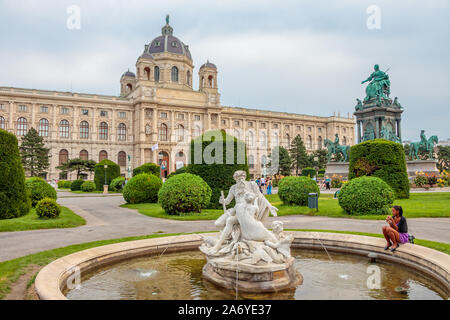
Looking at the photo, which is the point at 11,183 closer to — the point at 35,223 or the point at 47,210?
the point at 47,210

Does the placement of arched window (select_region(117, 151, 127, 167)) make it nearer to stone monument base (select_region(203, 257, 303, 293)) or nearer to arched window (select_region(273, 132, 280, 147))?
arched window (select_region(273, 132, 280, 147))

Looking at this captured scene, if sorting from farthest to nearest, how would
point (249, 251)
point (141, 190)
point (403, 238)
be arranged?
point (141, 190) → point (403, 238) → point (249, 251)

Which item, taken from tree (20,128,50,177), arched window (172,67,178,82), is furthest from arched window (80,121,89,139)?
arched window (172,67,178,82)

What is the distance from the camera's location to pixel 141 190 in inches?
656

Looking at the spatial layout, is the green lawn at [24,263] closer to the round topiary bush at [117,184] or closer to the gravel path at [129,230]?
the gravel path at [129,230]

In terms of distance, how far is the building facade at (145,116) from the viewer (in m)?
50.6

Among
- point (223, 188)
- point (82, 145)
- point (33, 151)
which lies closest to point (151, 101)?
point (82, 145)

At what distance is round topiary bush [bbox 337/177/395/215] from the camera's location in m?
10.8

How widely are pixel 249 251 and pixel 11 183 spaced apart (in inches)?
390

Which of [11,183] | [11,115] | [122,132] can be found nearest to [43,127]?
[11,115]

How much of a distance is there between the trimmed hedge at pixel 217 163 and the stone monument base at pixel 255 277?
8825 millimetres

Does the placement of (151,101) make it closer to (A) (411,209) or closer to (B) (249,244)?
(A) (411,209)

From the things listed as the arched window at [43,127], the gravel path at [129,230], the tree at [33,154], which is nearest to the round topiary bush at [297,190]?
the gravel path at [129,230]
